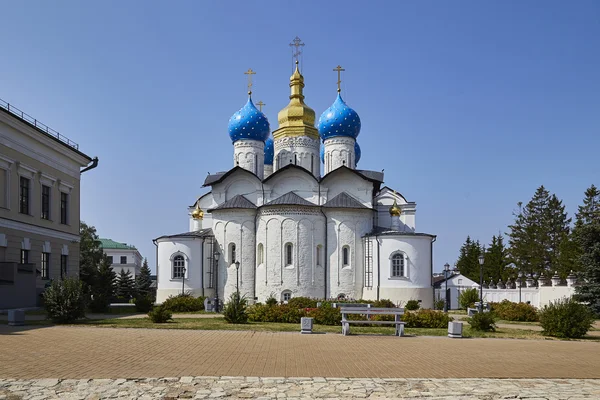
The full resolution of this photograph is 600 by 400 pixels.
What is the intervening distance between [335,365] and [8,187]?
66.9 feet

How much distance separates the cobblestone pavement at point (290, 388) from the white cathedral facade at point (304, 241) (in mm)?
26623

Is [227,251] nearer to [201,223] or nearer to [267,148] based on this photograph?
[201,223]

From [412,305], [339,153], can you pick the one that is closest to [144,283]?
[339,153]

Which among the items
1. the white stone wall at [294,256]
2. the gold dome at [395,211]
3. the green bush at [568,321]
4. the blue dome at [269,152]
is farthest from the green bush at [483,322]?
the blue dome at [269,152]

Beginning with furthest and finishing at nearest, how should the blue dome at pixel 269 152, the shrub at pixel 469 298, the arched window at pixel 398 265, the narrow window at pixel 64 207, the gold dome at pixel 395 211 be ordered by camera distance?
1. the blue dome at pixel 269 152
2. the gold dome at pixel 395 211
3. the shrub at pixel 469 298
4. the arched window at pixel 398 265
5. the narrow window at pixel 64 207

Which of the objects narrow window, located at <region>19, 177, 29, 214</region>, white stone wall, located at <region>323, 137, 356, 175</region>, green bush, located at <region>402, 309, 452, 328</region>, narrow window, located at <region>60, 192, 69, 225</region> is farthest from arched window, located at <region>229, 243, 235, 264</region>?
green bush, located at <region>402, 309, 452, 328</region>

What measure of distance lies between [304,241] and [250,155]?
973cm

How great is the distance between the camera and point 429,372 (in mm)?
11234

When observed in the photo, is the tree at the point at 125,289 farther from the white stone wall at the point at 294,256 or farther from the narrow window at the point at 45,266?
the narrow window at the point at 45,266

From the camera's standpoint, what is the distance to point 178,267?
4109 cm

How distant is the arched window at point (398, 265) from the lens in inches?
1527

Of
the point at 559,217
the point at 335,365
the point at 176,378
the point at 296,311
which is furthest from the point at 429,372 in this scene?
the point at 559,217

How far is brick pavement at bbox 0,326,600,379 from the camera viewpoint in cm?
1093

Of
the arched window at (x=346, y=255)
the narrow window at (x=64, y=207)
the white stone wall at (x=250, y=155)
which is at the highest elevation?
the white stone wall at (x=250, y=155)
